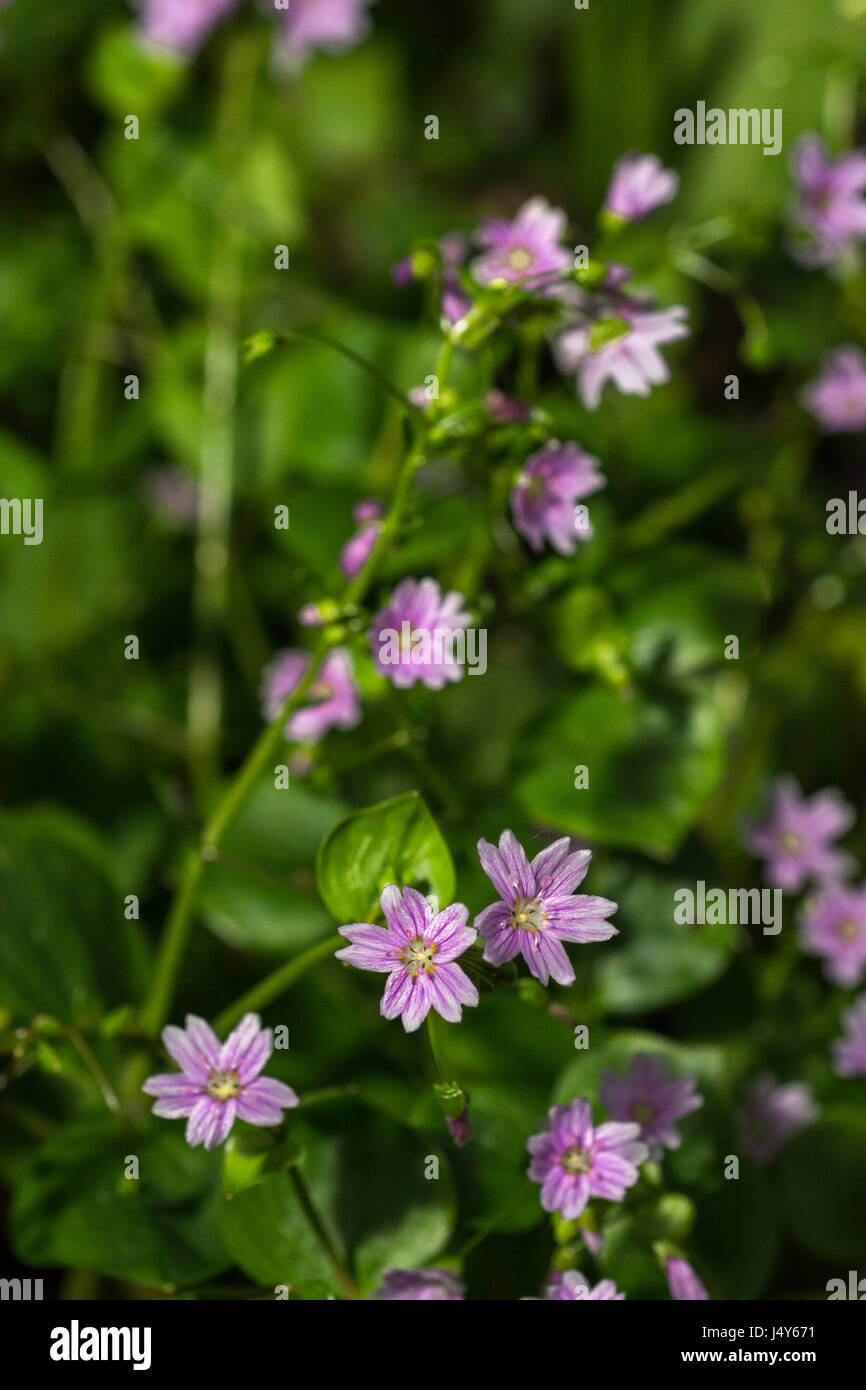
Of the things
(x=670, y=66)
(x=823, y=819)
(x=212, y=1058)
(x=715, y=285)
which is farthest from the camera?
(x=670, y=66)

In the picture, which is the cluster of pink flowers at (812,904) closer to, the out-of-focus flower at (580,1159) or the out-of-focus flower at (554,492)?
the out-of-focus flower at (580,1159)

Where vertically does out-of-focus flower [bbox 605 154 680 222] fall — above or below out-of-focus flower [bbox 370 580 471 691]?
above

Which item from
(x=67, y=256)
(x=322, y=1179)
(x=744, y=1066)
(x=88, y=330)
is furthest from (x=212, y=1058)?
(x=67, y=256)

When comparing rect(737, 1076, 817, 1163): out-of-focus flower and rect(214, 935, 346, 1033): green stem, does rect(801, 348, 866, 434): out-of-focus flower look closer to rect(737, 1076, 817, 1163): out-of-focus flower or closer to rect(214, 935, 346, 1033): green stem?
rect(737, 1076, 817, 1163): out-of-focus flower

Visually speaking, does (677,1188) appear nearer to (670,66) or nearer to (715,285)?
(715,285)

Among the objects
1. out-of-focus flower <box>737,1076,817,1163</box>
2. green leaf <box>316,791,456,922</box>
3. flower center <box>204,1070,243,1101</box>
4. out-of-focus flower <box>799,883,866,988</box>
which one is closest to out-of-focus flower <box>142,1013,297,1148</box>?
flower center <box>204,1070,243,1101</box>

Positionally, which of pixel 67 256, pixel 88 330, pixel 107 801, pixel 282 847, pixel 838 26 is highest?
pixel 838 26

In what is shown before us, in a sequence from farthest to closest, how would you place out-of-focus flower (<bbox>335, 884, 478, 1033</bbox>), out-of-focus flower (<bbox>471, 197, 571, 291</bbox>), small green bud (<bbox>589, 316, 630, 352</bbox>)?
out-of-focus flower (<bbox>471, 197, 571, 291</bbox>) → small green bud (<bbox>589, 316, 630, 352</bbox>) → out-of-focus flower (<bbox>335, 884, 478, 1033</bbox>)
